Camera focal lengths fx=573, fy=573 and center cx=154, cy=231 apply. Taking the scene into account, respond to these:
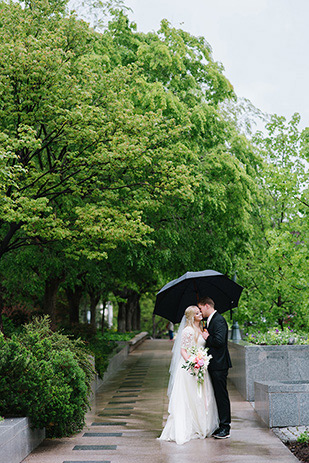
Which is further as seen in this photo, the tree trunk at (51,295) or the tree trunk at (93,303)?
the tree trunk at (93,303)

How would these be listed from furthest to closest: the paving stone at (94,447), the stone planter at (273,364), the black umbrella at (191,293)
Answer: the stone planter at (273,364), the black umbrella at (191,293), the paving stone at (94,447)

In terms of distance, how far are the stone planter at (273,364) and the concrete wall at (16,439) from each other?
5.84 metres

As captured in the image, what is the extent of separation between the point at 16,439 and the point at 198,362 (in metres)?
3.01

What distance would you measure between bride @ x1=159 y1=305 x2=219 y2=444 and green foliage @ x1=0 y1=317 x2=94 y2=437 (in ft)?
4.83

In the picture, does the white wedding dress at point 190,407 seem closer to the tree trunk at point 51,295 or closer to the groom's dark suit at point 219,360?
the groom's dark suit at point 219,360

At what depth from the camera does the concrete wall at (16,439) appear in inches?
268

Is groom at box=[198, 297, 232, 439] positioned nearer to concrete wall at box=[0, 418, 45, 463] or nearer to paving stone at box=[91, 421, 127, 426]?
paving stone at box=[91, 421, 127, 426]

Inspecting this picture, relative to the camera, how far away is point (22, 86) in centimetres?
1351

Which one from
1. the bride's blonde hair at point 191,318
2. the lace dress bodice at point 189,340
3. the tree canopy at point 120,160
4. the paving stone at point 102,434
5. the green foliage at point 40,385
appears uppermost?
the tree canopy at point 120,160

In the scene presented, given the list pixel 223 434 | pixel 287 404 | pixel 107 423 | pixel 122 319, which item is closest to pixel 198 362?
pixel 223 434

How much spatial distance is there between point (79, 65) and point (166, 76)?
17.5 ft

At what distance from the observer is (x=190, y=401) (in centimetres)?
916

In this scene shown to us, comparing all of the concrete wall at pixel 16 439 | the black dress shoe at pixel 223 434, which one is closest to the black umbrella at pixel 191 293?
the black dress shoe at pixel 223 434

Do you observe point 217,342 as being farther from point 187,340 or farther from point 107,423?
point 107,423
